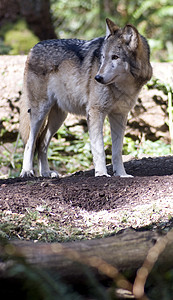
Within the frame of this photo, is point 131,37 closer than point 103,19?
Yes

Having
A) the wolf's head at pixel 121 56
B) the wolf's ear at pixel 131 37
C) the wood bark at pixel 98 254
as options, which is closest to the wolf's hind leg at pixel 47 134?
the wolf's head at pixel 121 56

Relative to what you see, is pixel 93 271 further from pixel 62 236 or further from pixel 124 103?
pixel 124 103

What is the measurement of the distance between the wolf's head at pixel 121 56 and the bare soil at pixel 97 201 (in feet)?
3.98

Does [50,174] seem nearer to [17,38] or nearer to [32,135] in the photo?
[32,135]

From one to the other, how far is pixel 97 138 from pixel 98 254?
3.26 metres

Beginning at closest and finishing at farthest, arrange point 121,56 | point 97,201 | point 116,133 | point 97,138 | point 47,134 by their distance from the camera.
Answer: point 97,201 < point 121,56 < point 97,138 < point 116,133 < point 47,134

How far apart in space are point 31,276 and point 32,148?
14.4 feet

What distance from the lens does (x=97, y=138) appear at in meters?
5.05

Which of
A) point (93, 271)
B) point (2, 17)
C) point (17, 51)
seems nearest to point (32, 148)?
point (93, 271)

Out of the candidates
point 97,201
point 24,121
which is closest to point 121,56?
point 97,201

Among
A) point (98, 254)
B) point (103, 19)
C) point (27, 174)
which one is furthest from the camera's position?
point (103, 19)

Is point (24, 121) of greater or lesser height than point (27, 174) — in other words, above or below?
above

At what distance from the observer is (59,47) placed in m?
5.71

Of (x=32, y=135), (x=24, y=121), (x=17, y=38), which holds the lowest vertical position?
(x=32, y=135)
